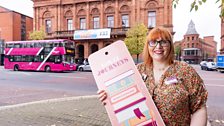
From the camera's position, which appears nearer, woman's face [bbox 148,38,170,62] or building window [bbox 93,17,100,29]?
woman's face [bbox 148,38,170,62]

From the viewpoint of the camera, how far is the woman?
167 cm

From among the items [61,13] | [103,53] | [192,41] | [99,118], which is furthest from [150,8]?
[192,41]

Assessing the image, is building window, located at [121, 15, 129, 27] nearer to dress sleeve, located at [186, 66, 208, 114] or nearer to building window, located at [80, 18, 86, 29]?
building window, located at [80, 18, 86, 29]

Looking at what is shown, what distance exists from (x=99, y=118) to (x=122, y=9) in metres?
37.0

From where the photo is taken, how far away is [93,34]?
4116cm

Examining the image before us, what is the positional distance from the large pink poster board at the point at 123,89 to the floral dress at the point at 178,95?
0.23 ft

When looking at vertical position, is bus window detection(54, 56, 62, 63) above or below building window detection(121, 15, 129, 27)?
below

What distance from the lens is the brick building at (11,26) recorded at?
5538 centimetres

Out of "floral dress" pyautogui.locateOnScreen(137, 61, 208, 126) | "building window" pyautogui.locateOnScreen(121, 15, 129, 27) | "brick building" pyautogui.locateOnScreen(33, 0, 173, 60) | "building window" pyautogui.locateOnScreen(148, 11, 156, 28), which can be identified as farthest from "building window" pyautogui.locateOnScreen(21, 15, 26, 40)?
"floral dress" pyautogui.locateOnScreen(137, 61, 208, 126)

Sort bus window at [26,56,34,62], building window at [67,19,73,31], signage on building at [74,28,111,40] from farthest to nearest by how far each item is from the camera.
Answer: building window at [67,19,73,31], signage on building at [74,28,111,40], bus window at [26,56,34,62]

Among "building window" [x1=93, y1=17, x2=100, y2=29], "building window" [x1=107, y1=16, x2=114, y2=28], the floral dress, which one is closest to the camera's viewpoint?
the floral dress

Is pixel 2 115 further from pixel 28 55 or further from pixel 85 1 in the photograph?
pixel 85 1

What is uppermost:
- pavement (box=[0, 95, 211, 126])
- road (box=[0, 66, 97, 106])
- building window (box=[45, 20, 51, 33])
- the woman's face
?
building window (box=[45, 20, 51, 33])

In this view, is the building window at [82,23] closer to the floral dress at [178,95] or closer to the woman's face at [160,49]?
the woman's face at [160,49]
